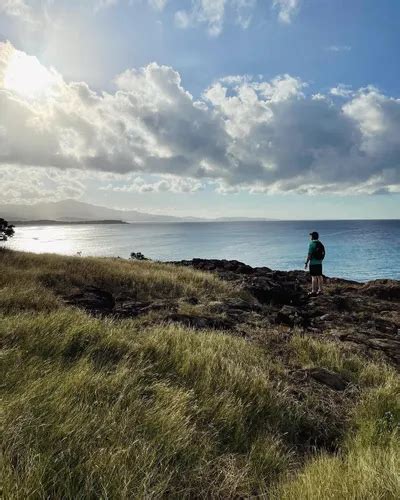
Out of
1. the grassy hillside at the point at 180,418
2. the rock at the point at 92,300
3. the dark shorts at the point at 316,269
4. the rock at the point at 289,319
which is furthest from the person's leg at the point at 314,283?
the grassy hillside at the point at 180,418

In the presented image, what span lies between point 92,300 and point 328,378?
23.2 ft

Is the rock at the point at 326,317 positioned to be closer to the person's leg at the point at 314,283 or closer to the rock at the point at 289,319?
the rock at the point at 289,319

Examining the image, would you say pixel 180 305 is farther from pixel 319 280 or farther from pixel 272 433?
pixel 319 280

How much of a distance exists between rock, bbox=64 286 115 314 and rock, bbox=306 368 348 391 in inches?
223

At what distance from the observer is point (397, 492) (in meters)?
2.53

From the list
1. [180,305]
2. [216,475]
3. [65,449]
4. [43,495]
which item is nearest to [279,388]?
[216,475]

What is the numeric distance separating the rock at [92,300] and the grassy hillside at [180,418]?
9.04ft

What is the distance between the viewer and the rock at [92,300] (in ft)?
32.2

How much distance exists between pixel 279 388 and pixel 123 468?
2987 millimetres

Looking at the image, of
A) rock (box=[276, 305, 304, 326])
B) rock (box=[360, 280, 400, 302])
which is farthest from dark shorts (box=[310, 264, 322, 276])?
rock (box=[276, 305, 304, 326])

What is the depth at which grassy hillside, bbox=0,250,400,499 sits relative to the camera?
2.68 metres

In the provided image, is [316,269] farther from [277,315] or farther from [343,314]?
[277,315]

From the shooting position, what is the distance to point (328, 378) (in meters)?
5.81

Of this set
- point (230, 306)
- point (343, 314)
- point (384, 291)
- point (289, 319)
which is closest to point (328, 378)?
point (289, 319)
